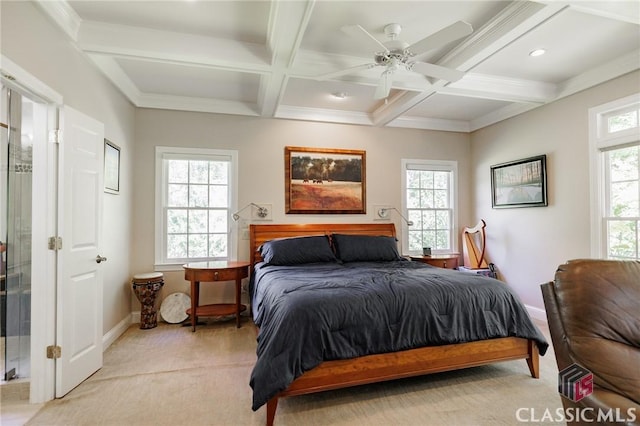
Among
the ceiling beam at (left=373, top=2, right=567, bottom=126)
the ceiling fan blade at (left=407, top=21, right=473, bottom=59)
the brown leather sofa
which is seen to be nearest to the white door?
the ceiling fan blade at (left=407, top=21, right=473, bottom=59)

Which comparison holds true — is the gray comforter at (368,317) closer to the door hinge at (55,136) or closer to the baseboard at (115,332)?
the baseboard at (115,332)

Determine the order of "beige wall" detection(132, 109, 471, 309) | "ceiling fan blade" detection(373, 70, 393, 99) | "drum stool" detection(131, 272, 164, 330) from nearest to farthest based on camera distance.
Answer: "ceiling fan blade" detection(373, 70, 393, 99), "drum stool" detection(131, 272, 164, 330), "beige wall" detection(132, 109, 471, 309)

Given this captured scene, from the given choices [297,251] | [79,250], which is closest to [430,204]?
[297,251]

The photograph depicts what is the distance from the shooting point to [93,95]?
2996 mm

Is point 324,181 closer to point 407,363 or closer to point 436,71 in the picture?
point 436,71

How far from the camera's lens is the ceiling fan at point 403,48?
2.21 metres

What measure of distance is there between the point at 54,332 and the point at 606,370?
324cm

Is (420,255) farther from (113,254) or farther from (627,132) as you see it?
(113,254)

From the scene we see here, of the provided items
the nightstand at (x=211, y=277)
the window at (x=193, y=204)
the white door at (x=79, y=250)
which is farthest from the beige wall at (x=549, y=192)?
the white door at (x=79, y=250)

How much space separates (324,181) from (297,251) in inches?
51.2

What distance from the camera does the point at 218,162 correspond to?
14.4 ft

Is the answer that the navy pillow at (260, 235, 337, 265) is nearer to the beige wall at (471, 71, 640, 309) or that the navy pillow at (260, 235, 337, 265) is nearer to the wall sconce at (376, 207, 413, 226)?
the wall sconce at (376, 207, 413, 226)

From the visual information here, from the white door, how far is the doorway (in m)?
0.47

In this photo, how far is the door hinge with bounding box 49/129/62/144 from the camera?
2.31 meters
